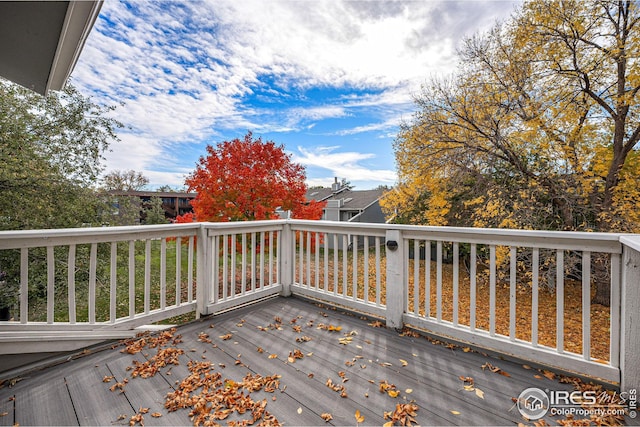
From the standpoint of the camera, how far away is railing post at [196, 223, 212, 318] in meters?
2.87

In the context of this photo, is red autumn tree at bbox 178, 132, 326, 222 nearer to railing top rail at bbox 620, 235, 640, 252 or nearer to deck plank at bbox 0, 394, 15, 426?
deck plank at bbox 0, 394, 15, 426

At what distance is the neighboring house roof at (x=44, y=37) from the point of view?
1524 mm

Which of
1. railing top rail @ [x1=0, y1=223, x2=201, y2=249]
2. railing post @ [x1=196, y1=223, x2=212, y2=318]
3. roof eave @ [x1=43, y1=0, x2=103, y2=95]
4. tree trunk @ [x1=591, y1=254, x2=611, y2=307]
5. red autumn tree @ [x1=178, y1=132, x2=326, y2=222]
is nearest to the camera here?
roof eave @ [x1=43, y1=0, x2=103, y2=95]

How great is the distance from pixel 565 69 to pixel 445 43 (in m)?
2.07

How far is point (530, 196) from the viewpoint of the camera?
17.2ft

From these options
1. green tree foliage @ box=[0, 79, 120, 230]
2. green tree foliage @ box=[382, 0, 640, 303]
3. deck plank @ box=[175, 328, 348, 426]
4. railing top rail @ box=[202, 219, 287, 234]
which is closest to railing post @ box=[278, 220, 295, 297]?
railing top rail @ box=[202, 219, 287, 234]

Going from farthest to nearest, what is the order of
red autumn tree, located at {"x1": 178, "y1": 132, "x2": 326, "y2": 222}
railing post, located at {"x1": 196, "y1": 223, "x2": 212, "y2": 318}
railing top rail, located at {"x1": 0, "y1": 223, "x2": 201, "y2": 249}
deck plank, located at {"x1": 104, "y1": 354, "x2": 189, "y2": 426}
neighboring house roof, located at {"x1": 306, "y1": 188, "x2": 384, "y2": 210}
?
1. neighboring house roof, located at {"x1": 306, "y1": 188, "x2": 384, "y2": 210}
2. red autumn tree, located at {"x1": 178, "y1": 132, "x2": 326, "y2": 222}
3. railing post, located at {"x1": 196, "y1": 223, "x2": 212, "y2": 318}
4. railing top rail, located at {"x1": 0, "y1": 223, "x2": 201, "y2": 249}
5. deck plank, located at {"x1": 104, "y1": 354, "x2": 189, "y2": 426}

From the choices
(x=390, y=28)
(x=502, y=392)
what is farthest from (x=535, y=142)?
(x=502, y=392)

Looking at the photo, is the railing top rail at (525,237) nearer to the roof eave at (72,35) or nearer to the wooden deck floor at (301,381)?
the wooden deck floor at (301,381)

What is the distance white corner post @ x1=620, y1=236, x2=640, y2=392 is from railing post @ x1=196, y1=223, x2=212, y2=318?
3264 millimetres

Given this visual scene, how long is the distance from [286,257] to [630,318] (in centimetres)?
307

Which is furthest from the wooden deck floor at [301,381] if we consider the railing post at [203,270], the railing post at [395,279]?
the railing post at [203,270]

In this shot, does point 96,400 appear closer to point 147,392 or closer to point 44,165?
point 147,392

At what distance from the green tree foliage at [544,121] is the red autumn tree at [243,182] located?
2.85 m
